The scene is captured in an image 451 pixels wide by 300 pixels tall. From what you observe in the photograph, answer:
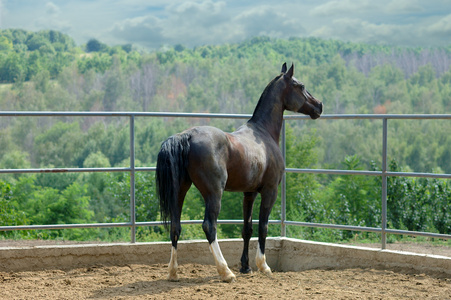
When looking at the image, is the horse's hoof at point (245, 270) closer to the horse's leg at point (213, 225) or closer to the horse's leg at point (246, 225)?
the horse's leg at point (246, 225)

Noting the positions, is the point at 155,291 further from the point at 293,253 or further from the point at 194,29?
the point at 194,29

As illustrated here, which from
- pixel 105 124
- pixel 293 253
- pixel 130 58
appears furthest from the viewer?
pixel 130 58

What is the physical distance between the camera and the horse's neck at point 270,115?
5.01 m

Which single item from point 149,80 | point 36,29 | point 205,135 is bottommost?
point 205,135

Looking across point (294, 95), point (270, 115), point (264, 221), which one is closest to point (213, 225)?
point (264, 221)

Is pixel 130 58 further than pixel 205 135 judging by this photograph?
Yes

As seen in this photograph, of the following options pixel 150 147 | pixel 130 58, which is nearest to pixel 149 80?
pixel 130 58

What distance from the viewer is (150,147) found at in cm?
4025

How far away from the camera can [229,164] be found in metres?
4.33

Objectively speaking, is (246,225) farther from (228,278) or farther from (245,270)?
(228,278)

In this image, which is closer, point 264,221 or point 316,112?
point 264,221

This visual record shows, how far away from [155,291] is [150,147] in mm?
36808

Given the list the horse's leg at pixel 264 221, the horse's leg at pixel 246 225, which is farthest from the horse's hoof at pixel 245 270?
the horse's leg at pixel 264 221

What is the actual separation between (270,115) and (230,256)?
1.63 meters
